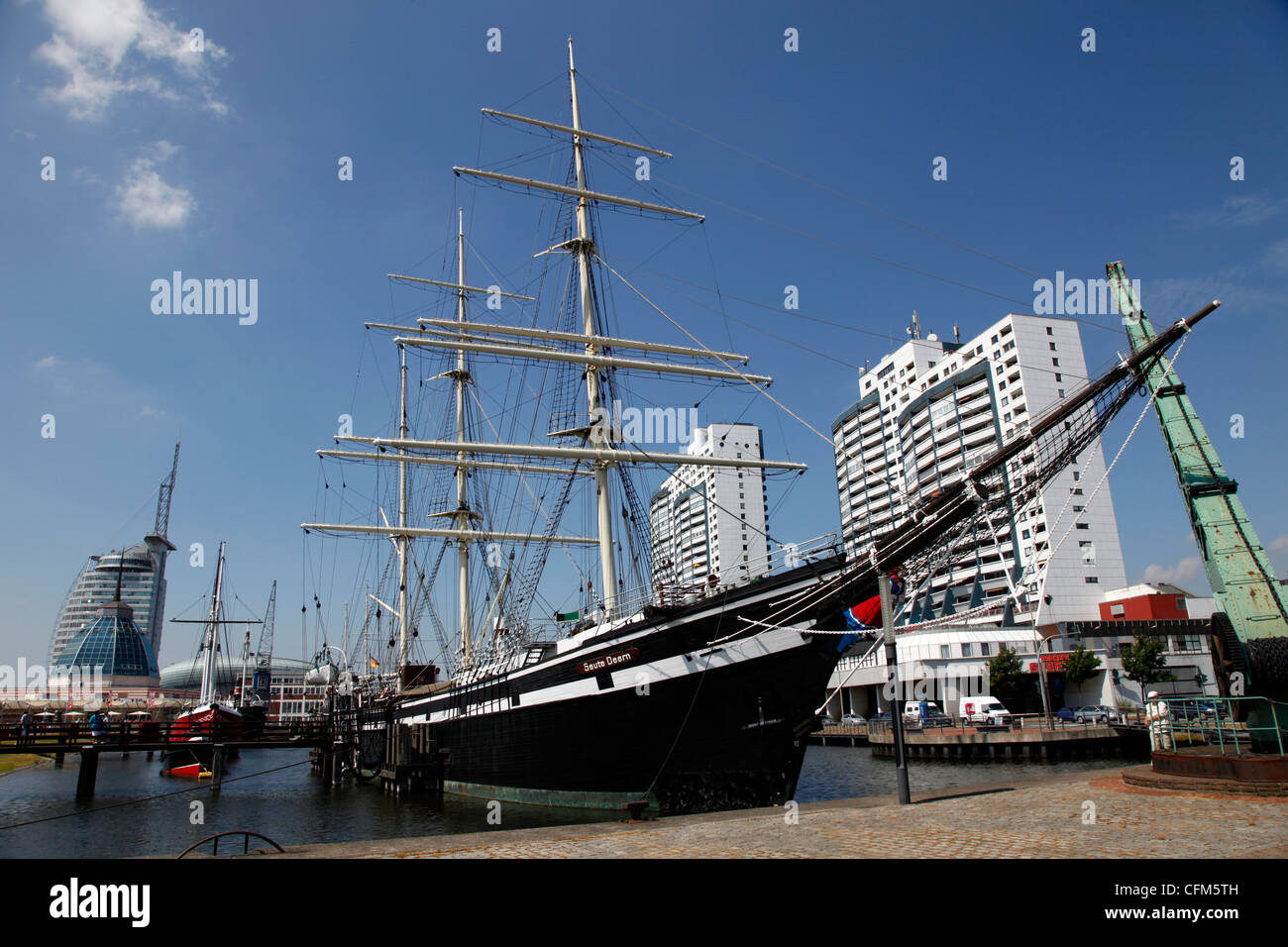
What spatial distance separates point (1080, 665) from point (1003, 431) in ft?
107

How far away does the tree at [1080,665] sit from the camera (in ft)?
173

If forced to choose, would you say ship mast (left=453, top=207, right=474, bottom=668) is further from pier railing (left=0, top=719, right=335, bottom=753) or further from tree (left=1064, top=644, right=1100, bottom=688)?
tree (left=1064, top=644, right=1100, bottom=688)

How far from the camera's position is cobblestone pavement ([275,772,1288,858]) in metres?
8.23

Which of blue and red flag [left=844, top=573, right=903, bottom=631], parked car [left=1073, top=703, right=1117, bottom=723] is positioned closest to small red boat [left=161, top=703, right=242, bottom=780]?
blue and red flag [left=844, top=573, right=903, bottom=631]

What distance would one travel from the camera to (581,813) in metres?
20.2

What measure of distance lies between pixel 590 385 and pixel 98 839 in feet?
72.9

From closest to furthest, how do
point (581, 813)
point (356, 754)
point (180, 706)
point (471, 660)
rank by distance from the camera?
point (581, 813) → point (471, 660) → point (356, 754) → point (180, 706)

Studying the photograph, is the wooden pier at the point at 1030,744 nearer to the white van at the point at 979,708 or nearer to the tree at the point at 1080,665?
the white van at the point at 979,708

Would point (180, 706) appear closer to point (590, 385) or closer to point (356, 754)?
point (356, 754)

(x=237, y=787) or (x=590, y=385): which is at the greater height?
(x=590, y=385)

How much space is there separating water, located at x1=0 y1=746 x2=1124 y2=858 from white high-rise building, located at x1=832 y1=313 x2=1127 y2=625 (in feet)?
111

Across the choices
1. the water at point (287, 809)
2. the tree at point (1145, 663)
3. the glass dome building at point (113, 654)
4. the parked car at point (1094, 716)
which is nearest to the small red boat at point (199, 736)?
the water at point (287, 809)

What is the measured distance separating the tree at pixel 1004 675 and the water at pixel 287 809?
14.0m
